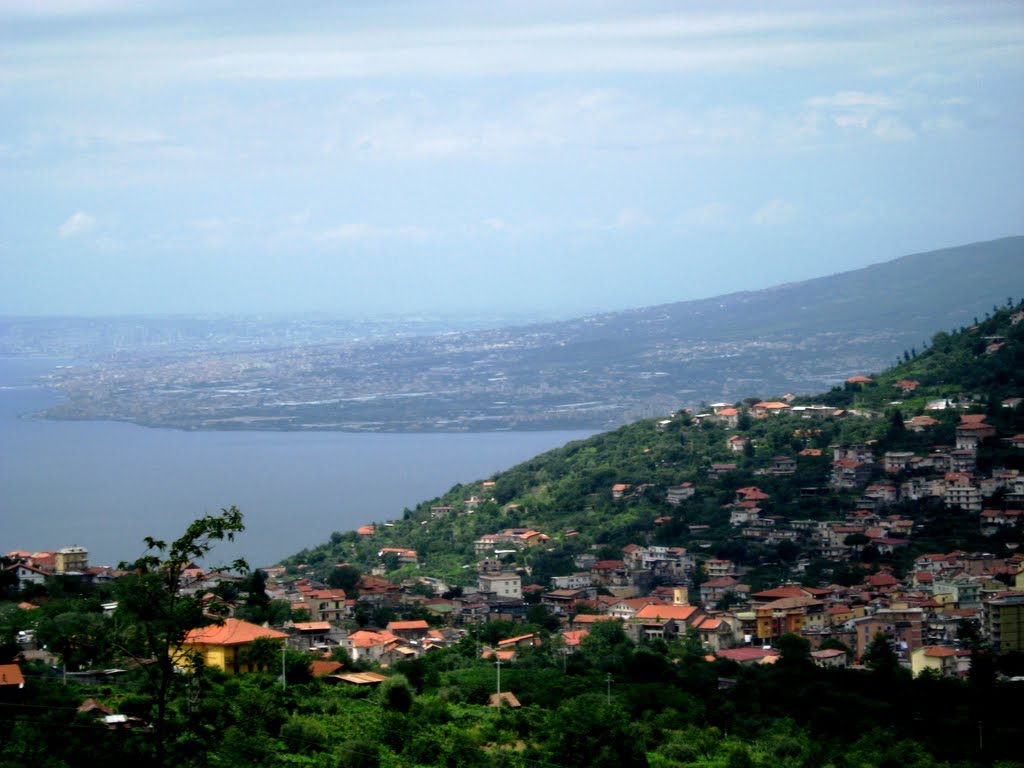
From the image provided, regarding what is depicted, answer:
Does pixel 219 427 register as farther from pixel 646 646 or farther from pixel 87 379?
pixel 646 646

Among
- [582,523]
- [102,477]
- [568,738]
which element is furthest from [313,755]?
[102,477]

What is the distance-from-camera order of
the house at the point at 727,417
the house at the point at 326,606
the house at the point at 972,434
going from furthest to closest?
the house at the point at 727,417
the house at the point at 972,434
the house at the point at 326,606

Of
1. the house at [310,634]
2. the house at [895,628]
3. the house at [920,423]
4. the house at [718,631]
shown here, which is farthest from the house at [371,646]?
the house at [920,423]

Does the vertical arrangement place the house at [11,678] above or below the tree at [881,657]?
above

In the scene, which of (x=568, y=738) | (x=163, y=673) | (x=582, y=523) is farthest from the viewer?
(x=582, y=523)

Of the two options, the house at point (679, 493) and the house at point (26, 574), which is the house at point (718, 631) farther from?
the house at point (679, 493)

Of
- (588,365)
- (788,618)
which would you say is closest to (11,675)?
(788,618)

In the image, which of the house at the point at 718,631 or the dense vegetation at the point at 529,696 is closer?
the dense vegetation at the point at 529,696
